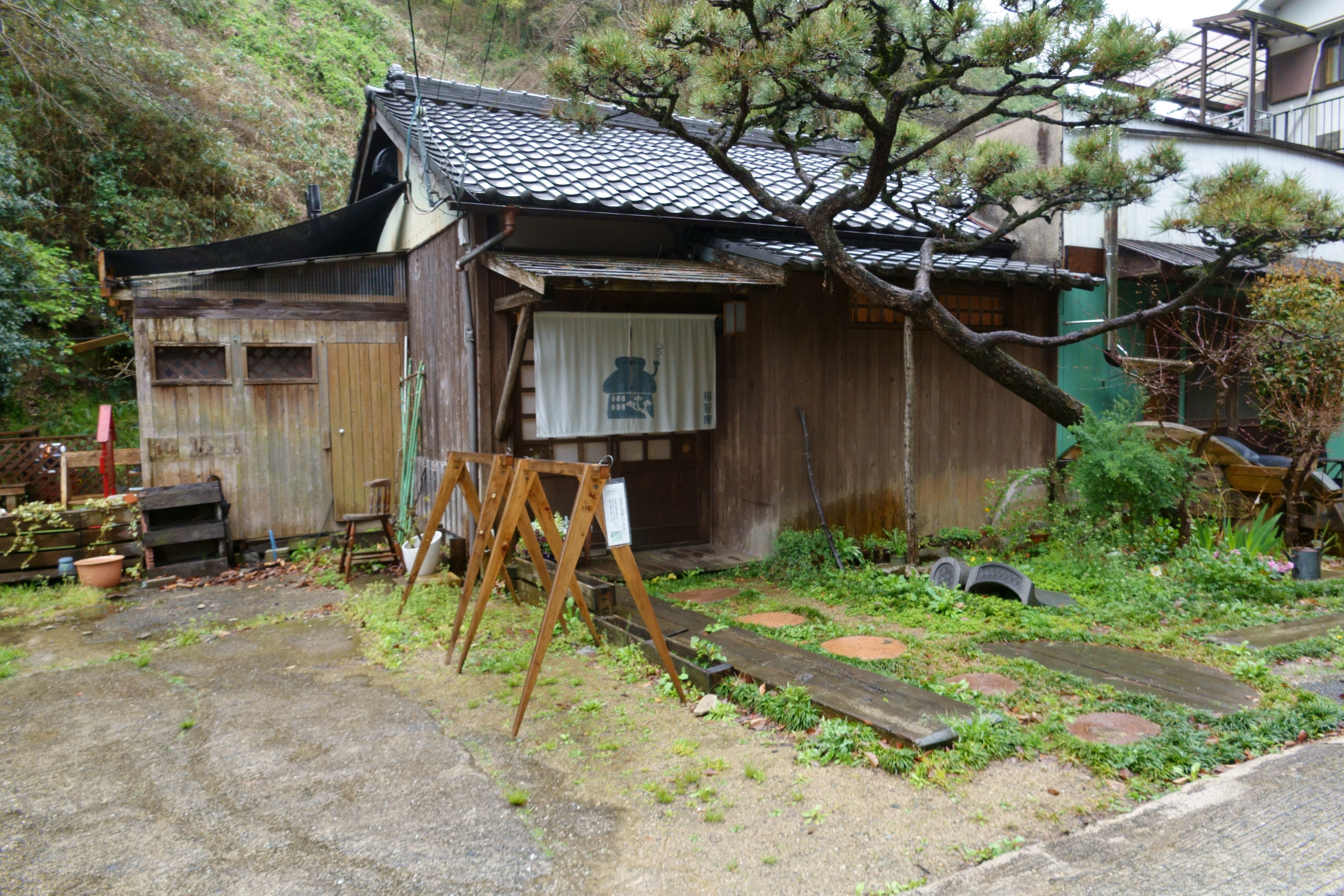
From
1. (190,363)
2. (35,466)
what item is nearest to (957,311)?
(190,363)

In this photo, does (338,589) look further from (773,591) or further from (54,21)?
(54,21)

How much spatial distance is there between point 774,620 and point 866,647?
97 centimetres

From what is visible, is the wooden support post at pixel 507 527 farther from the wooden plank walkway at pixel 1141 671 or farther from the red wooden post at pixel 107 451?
the red wooden post at pixel 107 451

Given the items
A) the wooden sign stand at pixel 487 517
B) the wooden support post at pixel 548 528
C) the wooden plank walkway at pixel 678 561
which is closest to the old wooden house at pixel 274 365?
the wooden plank walkway at pixel 678 561

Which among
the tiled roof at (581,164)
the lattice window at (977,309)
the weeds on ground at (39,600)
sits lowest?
the weeds on ground at (39,600)

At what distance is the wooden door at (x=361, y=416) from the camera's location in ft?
31.7

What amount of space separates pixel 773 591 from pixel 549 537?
9.83 ft

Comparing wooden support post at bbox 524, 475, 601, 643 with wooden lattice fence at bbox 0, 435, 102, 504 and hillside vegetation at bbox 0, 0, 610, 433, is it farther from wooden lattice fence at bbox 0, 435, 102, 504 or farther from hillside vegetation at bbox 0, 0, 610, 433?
hillside vegetation at bbox 0, 0, 610, 433

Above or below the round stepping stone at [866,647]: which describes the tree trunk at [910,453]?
above

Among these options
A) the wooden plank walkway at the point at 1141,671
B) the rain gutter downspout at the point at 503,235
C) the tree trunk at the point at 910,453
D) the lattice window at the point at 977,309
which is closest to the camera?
the wooden plank walkway at the point at 1141,671

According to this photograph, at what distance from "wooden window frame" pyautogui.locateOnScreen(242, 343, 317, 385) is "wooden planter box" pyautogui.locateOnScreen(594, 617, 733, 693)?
528cm

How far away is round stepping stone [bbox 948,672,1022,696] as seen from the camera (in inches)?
189

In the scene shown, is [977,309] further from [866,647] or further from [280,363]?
[280,363]

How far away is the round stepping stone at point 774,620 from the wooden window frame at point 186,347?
638 cm
